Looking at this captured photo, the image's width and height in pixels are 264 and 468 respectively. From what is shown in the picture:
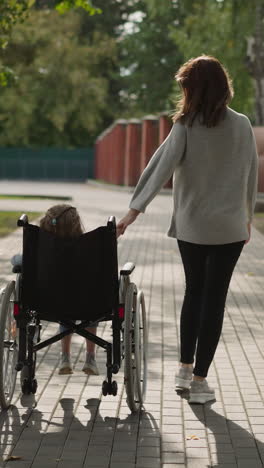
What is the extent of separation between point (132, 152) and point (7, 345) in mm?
35253

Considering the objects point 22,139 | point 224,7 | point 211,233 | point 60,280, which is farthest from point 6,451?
point 22,139

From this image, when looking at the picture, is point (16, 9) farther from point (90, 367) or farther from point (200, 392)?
point (200, 392)

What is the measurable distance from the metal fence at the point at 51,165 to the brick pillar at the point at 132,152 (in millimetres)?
24977

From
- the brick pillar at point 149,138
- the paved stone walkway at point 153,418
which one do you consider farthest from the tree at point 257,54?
the paved stone walkway at point 153,418

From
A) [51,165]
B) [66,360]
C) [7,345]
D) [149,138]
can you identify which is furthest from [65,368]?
[51,165]

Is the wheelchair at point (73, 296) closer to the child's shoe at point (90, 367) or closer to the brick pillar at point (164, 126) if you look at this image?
the child's shoe at point (90, 367)

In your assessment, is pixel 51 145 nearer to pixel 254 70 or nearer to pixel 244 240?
pixel 254 70

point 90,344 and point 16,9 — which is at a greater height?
point 16,9

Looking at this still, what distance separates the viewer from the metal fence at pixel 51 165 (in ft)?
217

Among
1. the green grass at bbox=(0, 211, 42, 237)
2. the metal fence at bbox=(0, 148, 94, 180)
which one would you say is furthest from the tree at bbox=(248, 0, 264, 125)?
the metal fence at bbox=(0, 148, 94, 180)

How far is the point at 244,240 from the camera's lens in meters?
5.55

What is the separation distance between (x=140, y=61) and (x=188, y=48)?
2593 centimetres

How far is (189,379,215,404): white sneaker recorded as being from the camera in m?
5.62

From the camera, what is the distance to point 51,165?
66188mm
